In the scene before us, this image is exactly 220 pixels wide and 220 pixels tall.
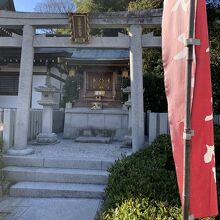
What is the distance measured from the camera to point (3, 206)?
5477mm

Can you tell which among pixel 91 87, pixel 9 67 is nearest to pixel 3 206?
pixel 91 87

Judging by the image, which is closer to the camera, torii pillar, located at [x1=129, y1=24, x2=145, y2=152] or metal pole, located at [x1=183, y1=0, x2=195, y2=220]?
metal pole, located at [x1=183, y1=0, x2=195, y2=220]

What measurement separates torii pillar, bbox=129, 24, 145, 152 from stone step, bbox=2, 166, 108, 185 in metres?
1.29

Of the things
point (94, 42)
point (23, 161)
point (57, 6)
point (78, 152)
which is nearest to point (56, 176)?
point (23, 161)

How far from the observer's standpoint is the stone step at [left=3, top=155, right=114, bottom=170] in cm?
696

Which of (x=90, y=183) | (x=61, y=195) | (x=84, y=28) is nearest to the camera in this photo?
(x=61, y=195)

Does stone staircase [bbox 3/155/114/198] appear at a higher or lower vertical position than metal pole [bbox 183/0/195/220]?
lower

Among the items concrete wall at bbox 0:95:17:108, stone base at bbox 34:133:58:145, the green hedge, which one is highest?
concrete wall at bbox 0:95:17:108

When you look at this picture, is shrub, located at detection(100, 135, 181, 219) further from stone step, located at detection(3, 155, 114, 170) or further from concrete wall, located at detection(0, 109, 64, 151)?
concrete wall, located at detection(0, 109, 64, 151)

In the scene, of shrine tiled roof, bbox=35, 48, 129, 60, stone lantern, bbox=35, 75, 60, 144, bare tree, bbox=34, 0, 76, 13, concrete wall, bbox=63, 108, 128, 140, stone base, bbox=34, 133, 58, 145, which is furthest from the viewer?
bare tree, bbox=34, 0, 76, 13

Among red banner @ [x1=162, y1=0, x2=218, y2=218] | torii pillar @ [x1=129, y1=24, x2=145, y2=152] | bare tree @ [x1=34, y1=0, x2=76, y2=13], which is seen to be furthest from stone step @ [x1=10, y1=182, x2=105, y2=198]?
bare tree @ [x1=34, y1=0, x2=76, y2=13]

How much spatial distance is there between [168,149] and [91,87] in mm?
9927

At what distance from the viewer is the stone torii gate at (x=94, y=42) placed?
7.41m

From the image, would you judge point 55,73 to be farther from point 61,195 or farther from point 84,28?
point 61,195
